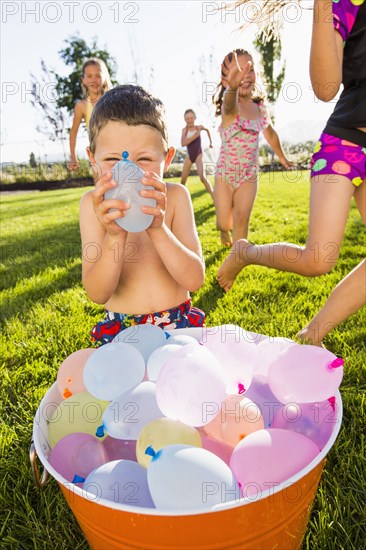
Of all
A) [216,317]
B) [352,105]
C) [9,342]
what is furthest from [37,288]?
[352,105]

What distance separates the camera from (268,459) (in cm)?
80

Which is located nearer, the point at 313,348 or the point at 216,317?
the point at 313,348

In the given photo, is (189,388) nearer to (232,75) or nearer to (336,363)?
(336,363)

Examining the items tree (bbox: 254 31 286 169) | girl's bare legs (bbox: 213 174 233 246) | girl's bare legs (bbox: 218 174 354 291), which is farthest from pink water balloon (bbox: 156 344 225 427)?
tree (bbox: 254 31 286 169)

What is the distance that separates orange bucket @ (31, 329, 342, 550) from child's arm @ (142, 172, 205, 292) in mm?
691

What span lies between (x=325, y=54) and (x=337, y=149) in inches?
12.7

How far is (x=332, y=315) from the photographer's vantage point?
5.34 ft

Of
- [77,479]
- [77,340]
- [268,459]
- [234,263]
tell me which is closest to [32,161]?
[234,263]

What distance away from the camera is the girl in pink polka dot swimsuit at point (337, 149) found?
1458 mm

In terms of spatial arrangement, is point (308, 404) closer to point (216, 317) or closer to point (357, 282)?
point (357, 282)

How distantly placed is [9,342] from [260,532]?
4.94ft

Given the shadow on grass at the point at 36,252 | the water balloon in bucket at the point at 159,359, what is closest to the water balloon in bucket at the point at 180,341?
the water balloon in bucket at the point at 159,359

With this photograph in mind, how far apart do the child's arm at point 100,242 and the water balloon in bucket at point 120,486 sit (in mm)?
590

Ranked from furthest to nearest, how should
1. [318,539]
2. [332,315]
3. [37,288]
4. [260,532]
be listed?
[37,288] → [332,315] → [318,539] → [260,532]
